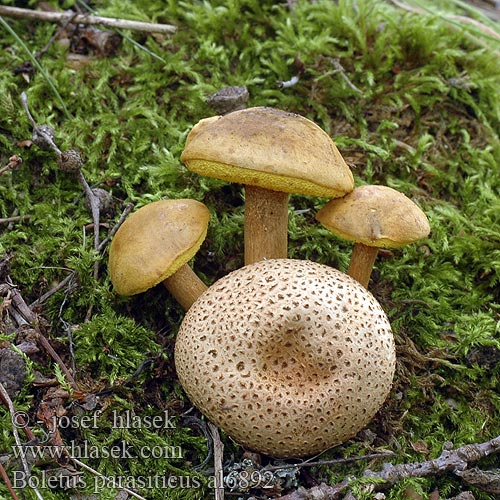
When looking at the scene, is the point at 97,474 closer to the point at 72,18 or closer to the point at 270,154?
the point at 270,154

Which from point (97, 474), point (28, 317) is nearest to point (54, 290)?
point (28, 317)

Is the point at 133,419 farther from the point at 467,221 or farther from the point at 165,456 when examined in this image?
the point at 467,221

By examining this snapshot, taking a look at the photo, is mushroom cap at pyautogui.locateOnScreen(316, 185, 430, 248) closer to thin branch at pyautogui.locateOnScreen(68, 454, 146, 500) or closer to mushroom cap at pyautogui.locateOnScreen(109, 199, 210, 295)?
mushroom cap at pyautogui.locateOnScreen(109, 199, 210, 295)

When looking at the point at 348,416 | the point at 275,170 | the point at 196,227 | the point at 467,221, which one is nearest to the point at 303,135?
the point at 275,170

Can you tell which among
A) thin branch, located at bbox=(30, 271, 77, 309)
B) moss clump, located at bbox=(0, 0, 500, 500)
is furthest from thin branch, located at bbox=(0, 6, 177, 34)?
thin branch, located at bbox=(30, 271, 77, 309)

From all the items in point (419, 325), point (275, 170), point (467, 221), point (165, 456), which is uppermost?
point (275, 170)

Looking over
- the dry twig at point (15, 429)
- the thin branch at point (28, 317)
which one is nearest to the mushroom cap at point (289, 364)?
the thin branch at point (28, 317)

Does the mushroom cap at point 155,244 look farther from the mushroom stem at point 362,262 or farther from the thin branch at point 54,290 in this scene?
the mushroom stem at point 362,262
